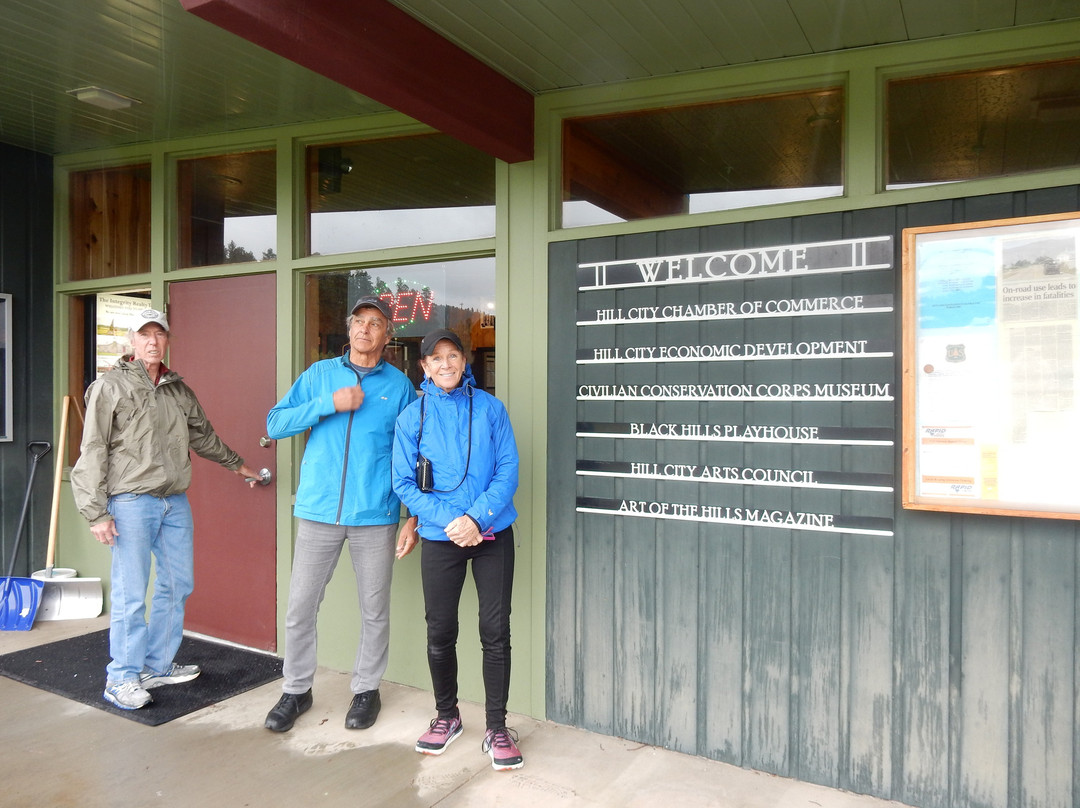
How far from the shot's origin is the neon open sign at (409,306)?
3617 millimetres

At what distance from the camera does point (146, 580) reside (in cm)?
337

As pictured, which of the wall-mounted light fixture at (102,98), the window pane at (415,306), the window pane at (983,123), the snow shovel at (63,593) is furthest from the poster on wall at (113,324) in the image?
the window pane at (983,123)

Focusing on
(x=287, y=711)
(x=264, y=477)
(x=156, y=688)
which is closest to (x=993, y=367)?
(x=287, y=711)

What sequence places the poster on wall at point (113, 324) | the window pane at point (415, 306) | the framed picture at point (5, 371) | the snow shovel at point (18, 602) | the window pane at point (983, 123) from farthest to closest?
the poster on wall at point (113, 324)
the framed picture at point (5, 371)
the snow shovel at point (18, 602)
the window pane at point (415, 306)
the window pane at point (983, 123)

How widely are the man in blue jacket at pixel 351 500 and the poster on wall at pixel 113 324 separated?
221 cm

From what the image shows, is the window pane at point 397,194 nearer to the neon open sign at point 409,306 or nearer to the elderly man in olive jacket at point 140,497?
the neon open sign at point 409,306

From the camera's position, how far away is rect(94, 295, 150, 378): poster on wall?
4.75 m

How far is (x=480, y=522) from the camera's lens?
2703mm

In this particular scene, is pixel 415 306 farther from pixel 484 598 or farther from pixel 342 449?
pixel 484 598

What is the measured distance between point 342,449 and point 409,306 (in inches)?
33.4

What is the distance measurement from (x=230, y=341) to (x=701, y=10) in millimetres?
2839

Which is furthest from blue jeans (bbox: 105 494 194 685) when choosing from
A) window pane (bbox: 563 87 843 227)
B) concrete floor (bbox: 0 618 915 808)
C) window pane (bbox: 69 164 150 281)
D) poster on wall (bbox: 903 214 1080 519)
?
poster on wall (bbox: 903 214 1080 519)

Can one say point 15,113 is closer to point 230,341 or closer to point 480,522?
point 230,341

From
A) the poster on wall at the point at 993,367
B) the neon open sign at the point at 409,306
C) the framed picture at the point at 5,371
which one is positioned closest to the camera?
the poster on wall at the point at 993,367
